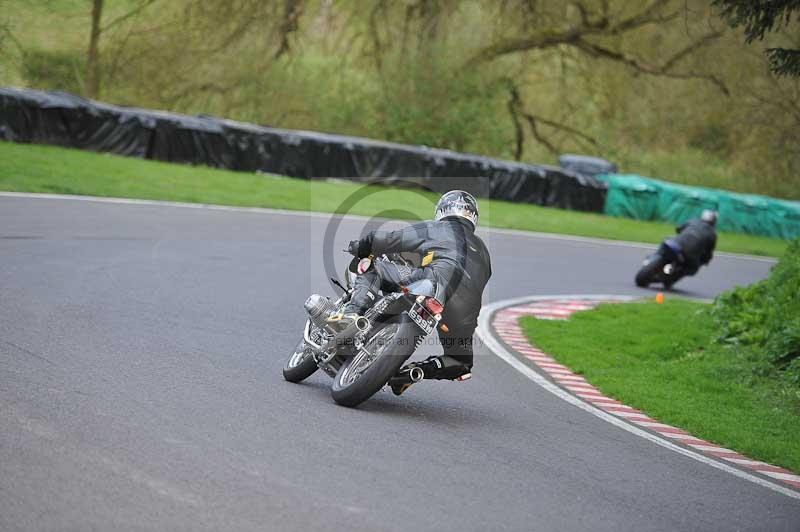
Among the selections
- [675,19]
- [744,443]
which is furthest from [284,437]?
[675,19]

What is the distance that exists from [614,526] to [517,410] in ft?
9.54

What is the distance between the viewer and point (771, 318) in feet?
42.0

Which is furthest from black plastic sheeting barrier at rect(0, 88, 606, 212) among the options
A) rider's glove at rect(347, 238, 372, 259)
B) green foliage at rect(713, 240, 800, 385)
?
rider's glove at rect(347, 238, 372, 259)

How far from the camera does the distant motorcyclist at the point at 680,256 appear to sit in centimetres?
1919

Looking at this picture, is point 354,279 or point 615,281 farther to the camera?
point 615,281

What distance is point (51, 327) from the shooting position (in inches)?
341

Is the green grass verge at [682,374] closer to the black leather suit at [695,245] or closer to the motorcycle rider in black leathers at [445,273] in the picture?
the motorcycle rider in black leathers at [445,273]

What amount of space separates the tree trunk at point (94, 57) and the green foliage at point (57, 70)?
1.12 feet

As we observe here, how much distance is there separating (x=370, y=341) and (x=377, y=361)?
250 millimetres

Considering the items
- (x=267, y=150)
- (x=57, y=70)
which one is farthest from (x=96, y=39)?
(x=267, y=150)

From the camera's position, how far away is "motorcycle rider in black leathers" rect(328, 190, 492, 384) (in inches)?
303

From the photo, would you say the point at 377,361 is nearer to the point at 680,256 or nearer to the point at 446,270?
the point at 446,270

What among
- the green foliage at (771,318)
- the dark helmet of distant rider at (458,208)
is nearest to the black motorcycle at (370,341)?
the dark helmet of distant rider at (458,208)

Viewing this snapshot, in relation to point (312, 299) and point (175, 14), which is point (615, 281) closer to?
point (312, 299)
